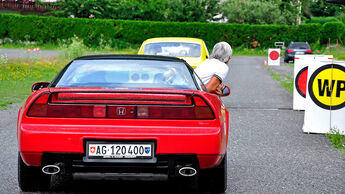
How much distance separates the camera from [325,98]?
9.04m

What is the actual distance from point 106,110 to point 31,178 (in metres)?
1.03

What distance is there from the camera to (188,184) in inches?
225

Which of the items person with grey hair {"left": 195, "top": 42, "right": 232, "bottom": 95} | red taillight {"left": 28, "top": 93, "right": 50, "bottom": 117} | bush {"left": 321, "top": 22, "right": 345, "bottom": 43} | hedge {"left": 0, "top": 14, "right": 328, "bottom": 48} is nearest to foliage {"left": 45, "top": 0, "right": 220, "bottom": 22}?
hedge {"left": 0, "top": 14, "right": 328, "bottom": 48}

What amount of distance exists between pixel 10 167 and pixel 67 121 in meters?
1.99

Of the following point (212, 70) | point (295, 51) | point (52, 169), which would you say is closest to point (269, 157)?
point (212, 70)

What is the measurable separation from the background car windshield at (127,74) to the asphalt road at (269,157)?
0.97m

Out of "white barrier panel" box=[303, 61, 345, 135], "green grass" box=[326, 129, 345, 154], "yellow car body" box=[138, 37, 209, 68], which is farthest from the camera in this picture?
"yellow car body" box=[138, 37, 209, 68]

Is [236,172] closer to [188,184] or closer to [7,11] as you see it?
[188,184]

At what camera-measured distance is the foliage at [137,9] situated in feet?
190

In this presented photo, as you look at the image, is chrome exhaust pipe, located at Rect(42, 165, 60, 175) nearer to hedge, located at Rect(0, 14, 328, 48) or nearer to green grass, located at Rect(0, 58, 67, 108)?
green grass, located at Rect(0, 58, 67, 108)

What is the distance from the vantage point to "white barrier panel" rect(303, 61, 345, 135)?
29.3 ft

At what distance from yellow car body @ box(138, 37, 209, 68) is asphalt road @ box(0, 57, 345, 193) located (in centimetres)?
181

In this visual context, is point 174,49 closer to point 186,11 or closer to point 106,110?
point 106,110

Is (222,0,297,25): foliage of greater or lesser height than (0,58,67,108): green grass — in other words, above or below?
below
